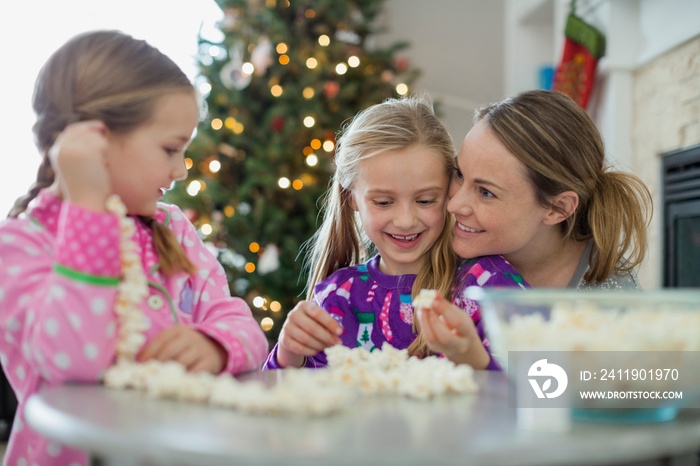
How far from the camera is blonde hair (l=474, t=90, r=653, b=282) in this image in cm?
152

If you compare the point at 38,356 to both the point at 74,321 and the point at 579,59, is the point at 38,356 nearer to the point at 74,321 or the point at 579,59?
the point at 74,321

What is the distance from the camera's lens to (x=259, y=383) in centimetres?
86

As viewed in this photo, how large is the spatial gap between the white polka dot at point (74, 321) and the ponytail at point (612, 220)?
1.19m

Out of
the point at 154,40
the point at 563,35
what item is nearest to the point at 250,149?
the point at 154,40

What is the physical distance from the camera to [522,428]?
0.68 m

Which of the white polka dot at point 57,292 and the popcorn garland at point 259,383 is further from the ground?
the white polka dot at point 57,292

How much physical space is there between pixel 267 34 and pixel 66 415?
3219 millimetres

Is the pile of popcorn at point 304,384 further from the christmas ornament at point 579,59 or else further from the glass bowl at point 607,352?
the christmas ornament at point 579,59

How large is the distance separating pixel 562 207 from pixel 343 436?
1.12 metres

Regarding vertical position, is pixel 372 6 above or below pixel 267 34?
above

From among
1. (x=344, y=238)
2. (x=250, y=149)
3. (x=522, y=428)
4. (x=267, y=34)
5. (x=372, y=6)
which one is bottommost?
(x=522, y=428)

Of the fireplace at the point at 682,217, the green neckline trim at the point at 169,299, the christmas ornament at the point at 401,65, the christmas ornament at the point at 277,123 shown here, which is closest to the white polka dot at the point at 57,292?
the green neckline trim at the point at 169,299

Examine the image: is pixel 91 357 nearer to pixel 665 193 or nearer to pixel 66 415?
pixel 66 415

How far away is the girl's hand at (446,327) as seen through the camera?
0.95 metres
